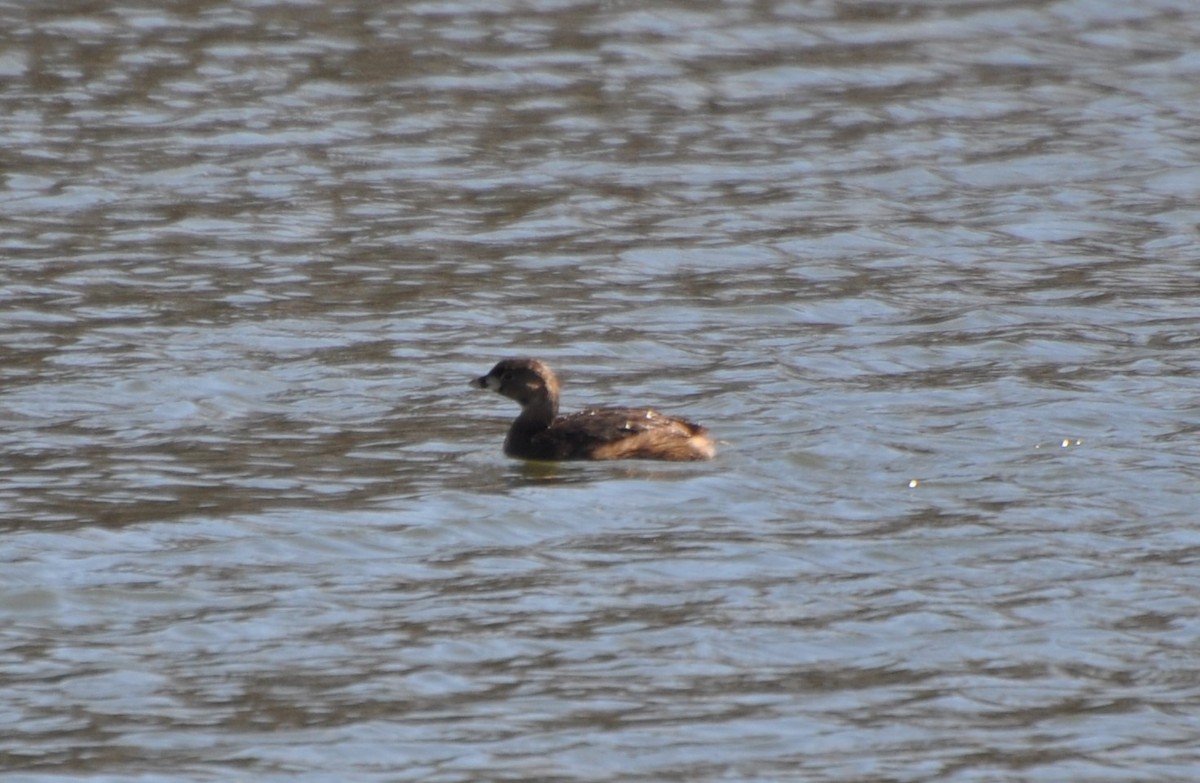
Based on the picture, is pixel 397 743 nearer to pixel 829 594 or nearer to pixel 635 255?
pixel 829 594

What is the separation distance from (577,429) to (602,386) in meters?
1.56

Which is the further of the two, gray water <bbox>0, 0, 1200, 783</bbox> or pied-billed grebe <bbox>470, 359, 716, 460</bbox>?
pied-billed grebe <bbox>470, 359, 716, 460</bbox>

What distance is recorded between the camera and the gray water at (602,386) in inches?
321

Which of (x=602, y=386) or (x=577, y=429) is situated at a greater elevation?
(x=577, y=429)

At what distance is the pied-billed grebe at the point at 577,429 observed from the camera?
37.9ft

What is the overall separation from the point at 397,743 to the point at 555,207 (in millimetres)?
10105

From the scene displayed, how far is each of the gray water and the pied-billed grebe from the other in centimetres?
15

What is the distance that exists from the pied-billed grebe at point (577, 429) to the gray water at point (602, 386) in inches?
6.1

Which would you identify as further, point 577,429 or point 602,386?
point 602,386

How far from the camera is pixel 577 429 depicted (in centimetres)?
1194

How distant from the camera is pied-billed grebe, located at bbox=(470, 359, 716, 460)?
1155 cm

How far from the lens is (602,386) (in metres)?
13.5

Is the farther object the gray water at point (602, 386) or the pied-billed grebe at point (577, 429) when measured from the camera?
the pied-billed grebe at point (577, 429)

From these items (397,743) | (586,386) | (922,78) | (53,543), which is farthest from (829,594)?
(922,78)
